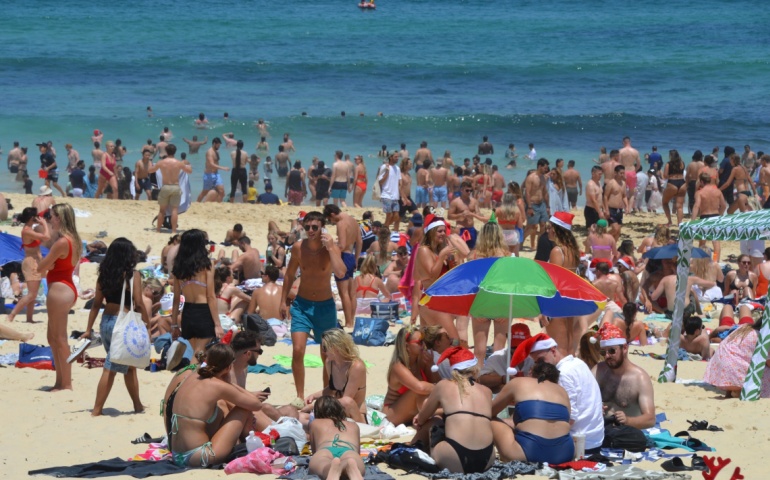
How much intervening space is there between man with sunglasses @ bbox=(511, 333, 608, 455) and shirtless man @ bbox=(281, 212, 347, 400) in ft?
5.70

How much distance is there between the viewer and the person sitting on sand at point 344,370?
6426 millimetres

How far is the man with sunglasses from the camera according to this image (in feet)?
19.8

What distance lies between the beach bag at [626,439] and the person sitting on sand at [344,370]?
1523mm

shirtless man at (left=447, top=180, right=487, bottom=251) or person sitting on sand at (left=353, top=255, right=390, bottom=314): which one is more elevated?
shirtless man at (left=447, top=180, right=487, bottom=251)

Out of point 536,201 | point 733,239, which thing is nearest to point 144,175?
point 536,201

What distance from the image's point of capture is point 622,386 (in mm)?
6496

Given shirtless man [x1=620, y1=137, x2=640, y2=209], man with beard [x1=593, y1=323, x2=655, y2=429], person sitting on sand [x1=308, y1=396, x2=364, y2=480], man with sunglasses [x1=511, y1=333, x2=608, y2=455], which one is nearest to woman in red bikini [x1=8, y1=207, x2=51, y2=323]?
person sitting on sand [x1=308, y1=396, x2=364, y2=480]

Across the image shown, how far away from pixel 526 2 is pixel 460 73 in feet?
94.2

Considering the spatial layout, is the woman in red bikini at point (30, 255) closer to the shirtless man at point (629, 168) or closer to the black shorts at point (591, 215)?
the black shorts at point (591, 215)

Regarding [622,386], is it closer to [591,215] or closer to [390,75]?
[591,215]

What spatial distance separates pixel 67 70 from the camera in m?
42.2

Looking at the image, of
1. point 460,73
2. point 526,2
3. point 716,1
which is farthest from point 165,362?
point 716,1

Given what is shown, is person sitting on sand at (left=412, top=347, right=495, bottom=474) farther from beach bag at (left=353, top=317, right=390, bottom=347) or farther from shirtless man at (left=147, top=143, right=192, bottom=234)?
shirtless man at (left=147, top=143, right=192, bottom=234)

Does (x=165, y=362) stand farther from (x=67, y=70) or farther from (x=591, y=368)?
(x=67, y=70)
